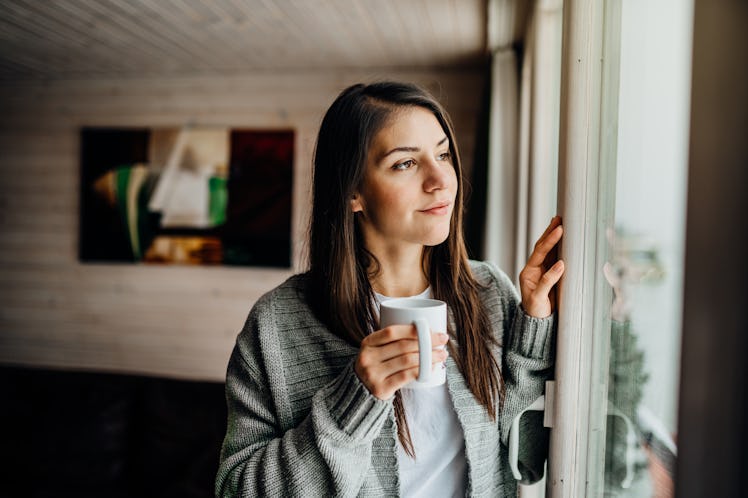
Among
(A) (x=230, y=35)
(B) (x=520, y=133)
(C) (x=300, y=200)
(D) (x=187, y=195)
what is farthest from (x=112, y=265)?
(B) (x=520, y=133)

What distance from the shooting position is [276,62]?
3270mm

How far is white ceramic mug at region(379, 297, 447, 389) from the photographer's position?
75cm

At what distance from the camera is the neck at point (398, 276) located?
3.49ft

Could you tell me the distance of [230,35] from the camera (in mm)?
2768

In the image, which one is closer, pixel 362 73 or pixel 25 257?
pixel 362 73

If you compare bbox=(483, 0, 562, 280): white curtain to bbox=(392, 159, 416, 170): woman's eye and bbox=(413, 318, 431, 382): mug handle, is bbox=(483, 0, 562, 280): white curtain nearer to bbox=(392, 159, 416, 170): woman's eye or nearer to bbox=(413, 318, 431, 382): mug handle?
bbox=(392, 159, 416, 170): woman's eye

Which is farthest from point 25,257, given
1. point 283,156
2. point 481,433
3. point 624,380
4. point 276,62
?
point 624,380

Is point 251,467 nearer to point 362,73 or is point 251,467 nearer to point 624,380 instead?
point 624,380

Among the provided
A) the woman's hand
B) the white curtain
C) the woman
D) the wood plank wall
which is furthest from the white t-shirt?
the wood plank wall

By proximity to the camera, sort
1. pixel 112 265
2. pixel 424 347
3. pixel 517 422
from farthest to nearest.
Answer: pixel 112 265 < pixel 517 422 < pixel 424 347

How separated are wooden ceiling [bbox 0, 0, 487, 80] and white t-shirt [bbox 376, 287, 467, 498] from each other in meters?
1.88

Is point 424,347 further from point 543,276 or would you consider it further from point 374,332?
point 543,276

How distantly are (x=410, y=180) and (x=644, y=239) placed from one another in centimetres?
42

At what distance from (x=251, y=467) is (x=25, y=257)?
3.79 meters
